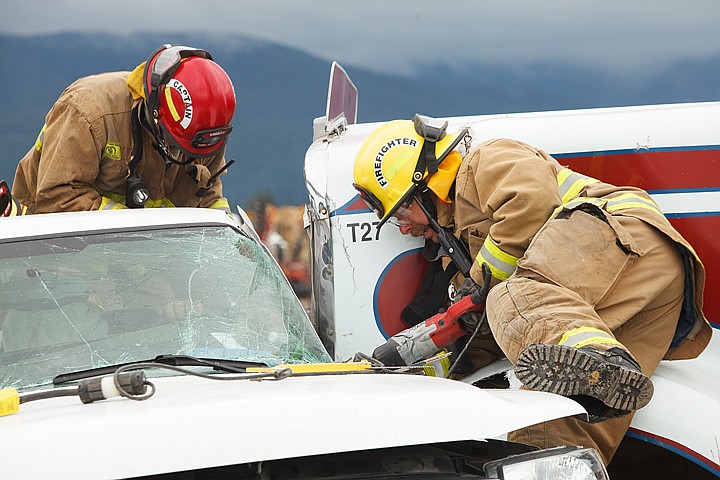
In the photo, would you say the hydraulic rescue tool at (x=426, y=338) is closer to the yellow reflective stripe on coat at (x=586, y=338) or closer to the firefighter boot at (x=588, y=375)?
the yellow reflective stripe on coat at (x=586, y=338)

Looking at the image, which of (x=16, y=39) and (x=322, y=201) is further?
(x=16, y=39)

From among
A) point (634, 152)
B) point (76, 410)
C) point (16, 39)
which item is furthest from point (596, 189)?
point (16, 39)

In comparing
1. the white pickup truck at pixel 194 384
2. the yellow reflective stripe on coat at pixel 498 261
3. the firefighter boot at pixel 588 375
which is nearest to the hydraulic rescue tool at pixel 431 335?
the yellow reflective stripe on coat at pixel 498 261

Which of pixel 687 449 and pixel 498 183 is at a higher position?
pixel 498 183

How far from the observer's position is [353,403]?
181 centimetres

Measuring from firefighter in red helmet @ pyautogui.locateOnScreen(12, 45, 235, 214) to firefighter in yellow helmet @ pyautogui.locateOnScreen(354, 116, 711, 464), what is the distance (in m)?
1.03

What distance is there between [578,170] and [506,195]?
64 centimetres

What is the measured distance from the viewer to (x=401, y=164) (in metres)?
3.99

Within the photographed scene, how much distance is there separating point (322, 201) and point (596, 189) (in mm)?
1221

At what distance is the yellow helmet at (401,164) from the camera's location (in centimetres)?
390

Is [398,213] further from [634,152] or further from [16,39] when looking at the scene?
[16,39]

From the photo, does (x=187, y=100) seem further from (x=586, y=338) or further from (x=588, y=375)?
(x=588, y=375)

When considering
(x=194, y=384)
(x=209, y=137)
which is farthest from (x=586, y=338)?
(x=209, y=137)

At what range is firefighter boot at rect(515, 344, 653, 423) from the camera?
2480mm
